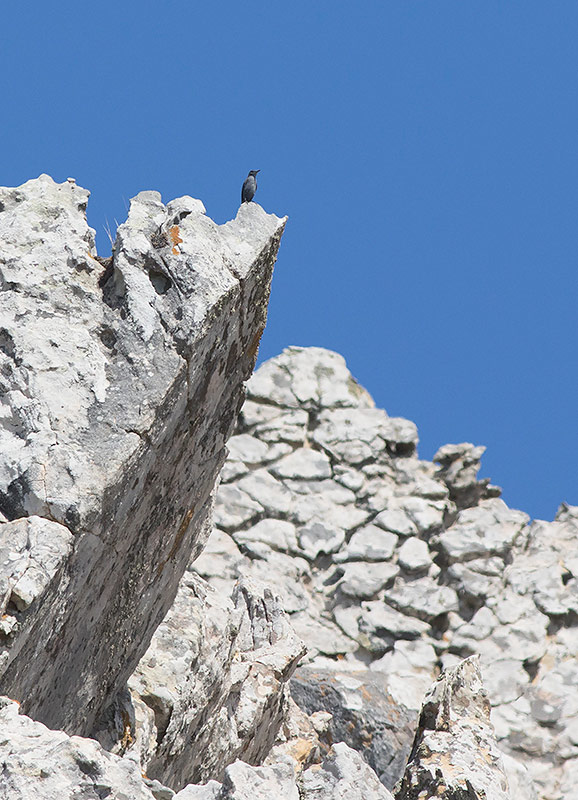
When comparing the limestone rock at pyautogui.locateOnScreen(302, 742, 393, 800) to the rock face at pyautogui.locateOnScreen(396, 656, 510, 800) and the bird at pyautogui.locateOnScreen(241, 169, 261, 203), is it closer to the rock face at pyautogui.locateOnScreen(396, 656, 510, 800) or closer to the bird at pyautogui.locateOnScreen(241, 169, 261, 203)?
the rock face at pyautogui.locateOnScreen(396, 656, 510, 800)

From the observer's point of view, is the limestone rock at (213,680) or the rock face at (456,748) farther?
the limestone rock at (213,680)

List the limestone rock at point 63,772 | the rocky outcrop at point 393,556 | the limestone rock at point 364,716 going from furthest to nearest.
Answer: the rocky outcrop at point 393,556
the limestone rock at point 364,716
the limestone rock at point 63,772

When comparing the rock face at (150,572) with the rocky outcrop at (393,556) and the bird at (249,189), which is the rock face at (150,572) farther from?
the rocky outcrop at (393,556)

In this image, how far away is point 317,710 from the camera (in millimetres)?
11633

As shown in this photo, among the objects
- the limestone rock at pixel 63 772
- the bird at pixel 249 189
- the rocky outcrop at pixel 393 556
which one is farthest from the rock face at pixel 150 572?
the rocky outcrop at pixel 393 556

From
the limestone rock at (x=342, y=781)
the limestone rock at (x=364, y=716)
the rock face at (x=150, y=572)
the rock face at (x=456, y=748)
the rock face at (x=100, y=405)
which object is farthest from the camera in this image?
the limestone rock at (x=364, y=716)

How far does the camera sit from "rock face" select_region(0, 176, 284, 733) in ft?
17.4

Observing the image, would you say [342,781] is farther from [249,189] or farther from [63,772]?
[249,189]

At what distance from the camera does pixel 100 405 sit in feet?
18.6

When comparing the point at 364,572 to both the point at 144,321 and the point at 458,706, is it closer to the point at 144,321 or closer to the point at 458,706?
the point at 458,706

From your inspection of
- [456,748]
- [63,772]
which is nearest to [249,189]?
[456,748]

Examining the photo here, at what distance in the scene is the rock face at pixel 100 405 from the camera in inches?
208

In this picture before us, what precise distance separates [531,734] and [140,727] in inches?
343

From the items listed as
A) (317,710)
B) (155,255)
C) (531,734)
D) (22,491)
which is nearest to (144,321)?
(155,255)
